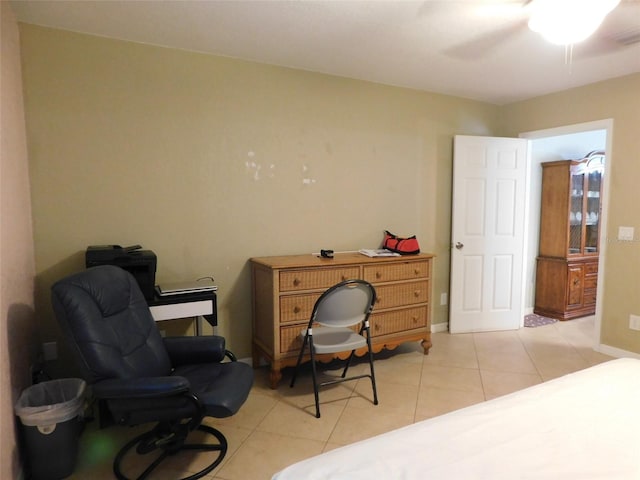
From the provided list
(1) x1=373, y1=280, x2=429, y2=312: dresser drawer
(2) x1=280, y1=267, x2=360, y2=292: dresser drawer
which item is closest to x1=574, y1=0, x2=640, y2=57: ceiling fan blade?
(1) x1=373, y1=280, x2=429, y2=312: dresser drawer

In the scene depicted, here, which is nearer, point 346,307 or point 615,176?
point 346,307

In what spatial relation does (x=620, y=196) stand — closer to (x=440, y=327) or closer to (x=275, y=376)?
(x=440, y=327)

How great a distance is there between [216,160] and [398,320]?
6.79 feet

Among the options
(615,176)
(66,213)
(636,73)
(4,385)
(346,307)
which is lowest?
(4,385)

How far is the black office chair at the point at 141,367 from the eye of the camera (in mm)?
1765

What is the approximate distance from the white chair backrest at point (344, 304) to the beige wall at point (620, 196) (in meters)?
2.58

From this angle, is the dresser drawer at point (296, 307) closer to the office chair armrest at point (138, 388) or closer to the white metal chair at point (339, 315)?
the white metal chair at point (339, 315)

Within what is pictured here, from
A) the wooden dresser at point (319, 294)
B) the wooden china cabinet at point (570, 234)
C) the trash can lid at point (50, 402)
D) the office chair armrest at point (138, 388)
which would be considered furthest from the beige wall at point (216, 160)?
the wooden china cabinet at point (570, 234)

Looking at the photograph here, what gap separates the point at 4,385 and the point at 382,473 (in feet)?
5.80

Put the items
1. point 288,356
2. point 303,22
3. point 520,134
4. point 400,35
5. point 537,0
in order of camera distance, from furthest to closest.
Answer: point 520,134, point 288,356, point 400,35, point 303,22, point 537,0

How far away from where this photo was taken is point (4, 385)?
172 centimetres

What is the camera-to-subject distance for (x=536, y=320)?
4586mm

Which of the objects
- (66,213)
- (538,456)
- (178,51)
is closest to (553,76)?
(178,51)

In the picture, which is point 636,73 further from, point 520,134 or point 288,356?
point 288,356
